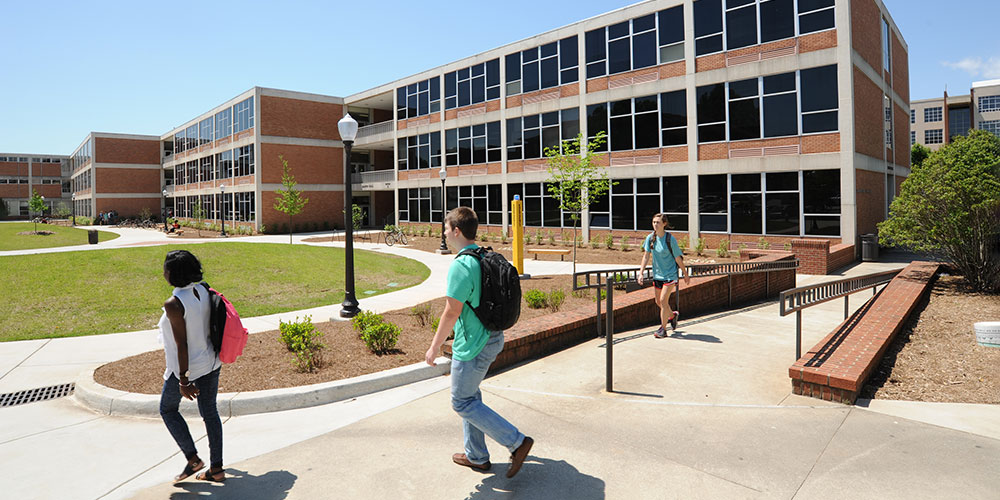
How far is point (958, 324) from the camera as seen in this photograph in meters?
8.45

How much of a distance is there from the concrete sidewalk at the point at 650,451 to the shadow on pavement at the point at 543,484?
1 cm

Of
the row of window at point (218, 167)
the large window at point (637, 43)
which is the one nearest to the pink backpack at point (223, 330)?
the large window at point (637, 43)

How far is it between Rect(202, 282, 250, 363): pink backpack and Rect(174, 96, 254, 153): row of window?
1706 inches

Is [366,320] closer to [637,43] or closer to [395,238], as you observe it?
[637,43]

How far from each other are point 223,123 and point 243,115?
5.70 meters

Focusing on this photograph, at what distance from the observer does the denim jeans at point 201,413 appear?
13.1ft

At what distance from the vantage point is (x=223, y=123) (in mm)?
48406

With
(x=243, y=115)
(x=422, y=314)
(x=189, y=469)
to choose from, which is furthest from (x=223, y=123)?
(x=189, y=469)

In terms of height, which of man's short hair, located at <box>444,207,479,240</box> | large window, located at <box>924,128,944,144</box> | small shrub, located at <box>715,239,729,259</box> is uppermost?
large window, located at <box>924,128,944,144</box>

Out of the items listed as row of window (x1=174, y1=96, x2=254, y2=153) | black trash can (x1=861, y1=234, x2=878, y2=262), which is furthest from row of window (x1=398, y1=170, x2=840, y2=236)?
row of window (x1=174, y1=96, x2=254, y2=153)

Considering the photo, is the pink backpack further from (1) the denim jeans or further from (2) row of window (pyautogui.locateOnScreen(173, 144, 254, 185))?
(2) row of window (pyautogui.locateOnScreen(173, 144, 254, 185))

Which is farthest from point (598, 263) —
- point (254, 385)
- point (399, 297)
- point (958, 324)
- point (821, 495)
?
point (821, 495)

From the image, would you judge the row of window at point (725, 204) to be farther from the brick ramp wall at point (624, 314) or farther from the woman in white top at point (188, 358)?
the woman in white top at point (188, 358)

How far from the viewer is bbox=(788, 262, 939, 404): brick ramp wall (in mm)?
5301
